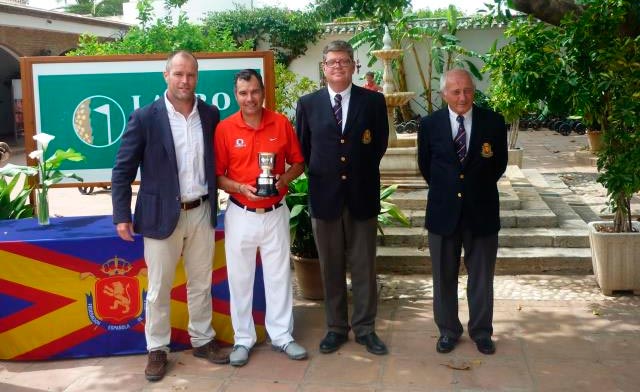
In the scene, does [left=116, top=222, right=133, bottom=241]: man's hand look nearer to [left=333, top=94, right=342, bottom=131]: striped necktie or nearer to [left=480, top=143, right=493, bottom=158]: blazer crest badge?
[left=333, top=94, right=342, bottom=131]: striped necktie

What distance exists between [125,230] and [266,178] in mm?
875

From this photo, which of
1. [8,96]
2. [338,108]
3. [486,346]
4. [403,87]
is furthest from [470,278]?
[8,96]

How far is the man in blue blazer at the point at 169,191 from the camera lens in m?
4.09

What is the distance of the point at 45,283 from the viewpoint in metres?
4.42

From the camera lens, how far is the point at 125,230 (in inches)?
163

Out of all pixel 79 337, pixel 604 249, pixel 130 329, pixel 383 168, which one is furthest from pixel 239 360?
pixel 383 168

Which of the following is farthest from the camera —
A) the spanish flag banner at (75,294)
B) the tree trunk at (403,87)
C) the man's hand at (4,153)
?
the tree trunk at (403,87)

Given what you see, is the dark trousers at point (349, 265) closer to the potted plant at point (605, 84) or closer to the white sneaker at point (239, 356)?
the white sneaker at point (239, 356)

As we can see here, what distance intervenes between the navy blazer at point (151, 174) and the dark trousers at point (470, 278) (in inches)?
63.5

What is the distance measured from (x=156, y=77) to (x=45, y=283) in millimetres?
1721

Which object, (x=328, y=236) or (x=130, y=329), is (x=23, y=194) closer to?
(x=130, y=329)

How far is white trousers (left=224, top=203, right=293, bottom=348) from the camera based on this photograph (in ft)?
14.1

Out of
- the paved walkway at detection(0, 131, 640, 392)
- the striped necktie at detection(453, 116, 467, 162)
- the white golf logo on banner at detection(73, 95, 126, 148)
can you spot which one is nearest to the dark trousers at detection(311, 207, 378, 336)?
the paved walkway at detection(0, 131, 640, 392)

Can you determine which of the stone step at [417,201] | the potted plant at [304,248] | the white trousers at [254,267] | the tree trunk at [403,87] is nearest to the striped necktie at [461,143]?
the white trousers at [254,267]
